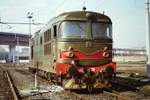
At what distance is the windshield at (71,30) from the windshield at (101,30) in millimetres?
509

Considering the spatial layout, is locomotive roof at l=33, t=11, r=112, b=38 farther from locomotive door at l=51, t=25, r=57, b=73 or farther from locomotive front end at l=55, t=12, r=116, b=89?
locomotive door at l=51, t=25, r=57, b=73

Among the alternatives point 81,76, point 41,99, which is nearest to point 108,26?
point 81,76

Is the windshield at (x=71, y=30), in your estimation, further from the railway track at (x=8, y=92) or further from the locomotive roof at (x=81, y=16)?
the railway track at (x=8, y=92)

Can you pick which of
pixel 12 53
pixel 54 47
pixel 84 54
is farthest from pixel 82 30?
pixel 12 53

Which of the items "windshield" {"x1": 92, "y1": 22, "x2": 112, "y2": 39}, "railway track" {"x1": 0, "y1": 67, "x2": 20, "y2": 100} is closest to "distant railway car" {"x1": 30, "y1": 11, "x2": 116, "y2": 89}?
"windshield" {"x1": 92, "y1": 22, "x2": 112, "y2": 39}

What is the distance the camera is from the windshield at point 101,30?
14.9m

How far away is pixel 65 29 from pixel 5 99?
389 centimetres

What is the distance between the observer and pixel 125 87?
53.1 feet

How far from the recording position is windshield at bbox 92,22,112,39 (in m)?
14.9

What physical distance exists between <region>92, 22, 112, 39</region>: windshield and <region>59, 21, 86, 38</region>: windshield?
0.51m

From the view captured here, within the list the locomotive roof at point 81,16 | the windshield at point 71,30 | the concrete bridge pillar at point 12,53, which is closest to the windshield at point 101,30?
the locomotive roof at point 81,16

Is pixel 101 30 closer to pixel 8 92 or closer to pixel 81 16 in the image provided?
pixel 81 16

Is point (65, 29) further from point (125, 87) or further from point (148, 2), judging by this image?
point (148, 2)

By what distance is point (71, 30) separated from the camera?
14.5 meters
